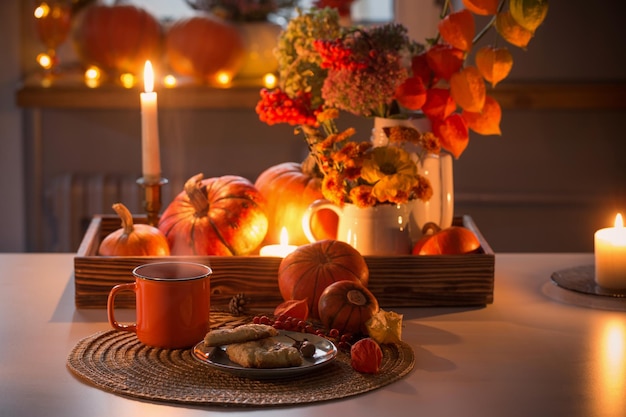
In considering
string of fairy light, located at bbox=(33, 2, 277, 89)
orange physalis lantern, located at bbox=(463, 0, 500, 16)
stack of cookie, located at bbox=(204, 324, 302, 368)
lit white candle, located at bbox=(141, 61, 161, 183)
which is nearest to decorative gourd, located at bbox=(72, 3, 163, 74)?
string of fairy light, located at bbox=(33, 2, 277, 89)

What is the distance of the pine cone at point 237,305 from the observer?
1.22 metres

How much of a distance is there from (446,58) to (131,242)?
0.51 m

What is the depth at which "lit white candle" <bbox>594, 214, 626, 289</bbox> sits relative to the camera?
51.4 inches

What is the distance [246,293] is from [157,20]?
1657mm

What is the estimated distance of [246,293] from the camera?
1.26 meters

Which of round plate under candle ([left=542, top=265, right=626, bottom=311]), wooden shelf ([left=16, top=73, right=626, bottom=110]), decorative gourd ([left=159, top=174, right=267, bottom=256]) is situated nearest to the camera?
round plate under candle ([left=542, top=265, right=626, bottom=311])

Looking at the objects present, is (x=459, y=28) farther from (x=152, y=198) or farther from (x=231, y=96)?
(x=231, y=96)

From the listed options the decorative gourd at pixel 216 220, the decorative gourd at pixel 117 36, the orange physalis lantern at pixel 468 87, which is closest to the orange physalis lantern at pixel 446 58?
the orange physalis lantern at pixel 468 87

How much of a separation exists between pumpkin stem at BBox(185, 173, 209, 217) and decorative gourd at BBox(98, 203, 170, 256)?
8 centimetres

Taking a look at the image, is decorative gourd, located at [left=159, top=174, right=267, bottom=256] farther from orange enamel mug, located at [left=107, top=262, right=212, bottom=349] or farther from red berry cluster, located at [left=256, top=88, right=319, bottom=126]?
orange enamel mug, located at [left=107, top=262, right=212, bottom=349]

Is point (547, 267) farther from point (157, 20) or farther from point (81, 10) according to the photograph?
point (81, 10)

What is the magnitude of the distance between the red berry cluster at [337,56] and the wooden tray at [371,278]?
0.26m

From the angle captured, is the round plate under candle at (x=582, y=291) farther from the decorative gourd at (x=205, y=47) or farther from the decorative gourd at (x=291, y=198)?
the decorative gourd at (x=205, y=47)

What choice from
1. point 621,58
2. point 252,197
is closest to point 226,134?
point 621,58
